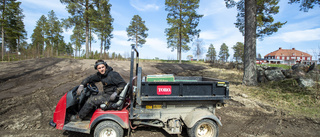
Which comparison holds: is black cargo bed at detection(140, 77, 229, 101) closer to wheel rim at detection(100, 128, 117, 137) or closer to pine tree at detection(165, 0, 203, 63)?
wheel rim at detection(100, 128, 117, 137)

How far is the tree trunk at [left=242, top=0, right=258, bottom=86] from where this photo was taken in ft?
28.9

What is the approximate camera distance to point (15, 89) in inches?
278

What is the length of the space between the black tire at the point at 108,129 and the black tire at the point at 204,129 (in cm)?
140

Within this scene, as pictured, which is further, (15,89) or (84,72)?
(84,72)

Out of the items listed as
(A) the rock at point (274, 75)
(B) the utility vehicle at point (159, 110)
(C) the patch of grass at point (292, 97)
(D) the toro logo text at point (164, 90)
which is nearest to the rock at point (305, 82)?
(C) the patch of grass at point (292, 97)

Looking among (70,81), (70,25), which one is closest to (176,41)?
(70,25)

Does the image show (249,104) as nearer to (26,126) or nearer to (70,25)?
(26,126)

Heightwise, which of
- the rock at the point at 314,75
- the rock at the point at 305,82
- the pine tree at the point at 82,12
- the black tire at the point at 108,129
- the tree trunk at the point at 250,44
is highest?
the pine tree at the point at 82,12

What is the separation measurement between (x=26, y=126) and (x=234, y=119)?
5.68m

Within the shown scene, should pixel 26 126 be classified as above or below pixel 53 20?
below

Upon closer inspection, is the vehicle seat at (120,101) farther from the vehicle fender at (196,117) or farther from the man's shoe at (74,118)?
the vehicle fender at (196,117)

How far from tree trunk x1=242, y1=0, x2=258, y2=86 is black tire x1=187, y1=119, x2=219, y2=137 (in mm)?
6994

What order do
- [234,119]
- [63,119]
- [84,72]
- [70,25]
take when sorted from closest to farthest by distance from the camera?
1. [63,119]
2. [234,119]
3. [84,72]
4. [70,25]

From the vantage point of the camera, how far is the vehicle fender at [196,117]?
10.0 ft
